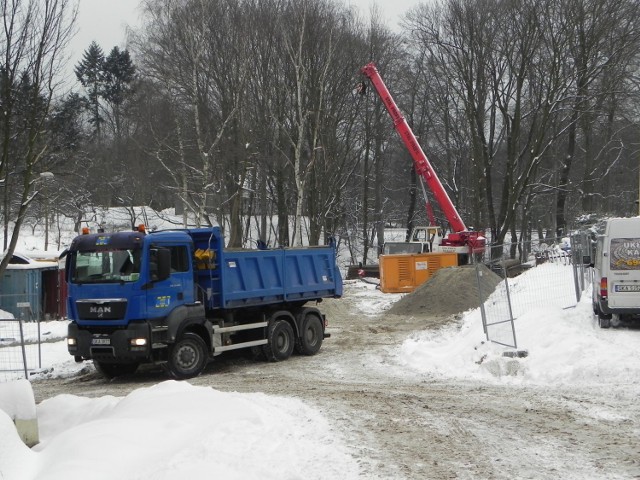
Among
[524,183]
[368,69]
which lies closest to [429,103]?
[524,183]

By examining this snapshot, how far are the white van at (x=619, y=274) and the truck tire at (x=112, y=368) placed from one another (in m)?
9.22

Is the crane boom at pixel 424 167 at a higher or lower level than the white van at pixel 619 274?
higher

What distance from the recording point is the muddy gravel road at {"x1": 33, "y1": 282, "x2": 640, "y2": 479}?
24.4 feet

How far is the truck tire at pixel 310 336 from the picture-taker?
59.4 ft

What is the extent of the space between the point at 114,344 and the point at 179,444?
6936 mm

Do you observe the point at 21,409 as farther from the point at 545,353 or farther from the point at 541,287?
the point at 541,287

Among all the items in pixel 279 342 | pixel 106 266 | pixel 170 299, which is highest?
pixel 106 266

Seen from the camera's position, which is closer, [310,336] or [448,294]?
[310,336]

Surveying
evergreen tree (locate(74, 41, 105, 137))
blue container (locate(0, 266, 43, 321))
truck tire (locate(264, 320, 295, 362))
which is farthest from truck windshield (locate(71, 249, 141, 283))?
evergreen tree (locate(74, 41, 105, 137))

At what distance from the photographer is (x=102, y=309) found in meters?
14.3

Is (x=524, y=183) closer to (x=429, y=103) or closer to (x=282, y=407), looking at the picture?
(x=429, y=103)

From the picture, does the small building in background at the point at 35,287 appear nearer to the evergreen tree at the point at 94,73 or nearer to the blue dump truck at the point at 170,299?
the blue dump truck at the point at 170,299

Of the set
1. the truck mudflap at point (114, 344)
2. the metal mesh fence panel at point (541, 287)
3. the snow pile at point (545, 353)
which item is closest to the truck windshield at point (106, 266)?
the truck mudflap at point (114, 344)

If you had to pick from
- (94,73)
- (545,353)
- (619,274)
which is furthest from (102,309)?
(94,73)
